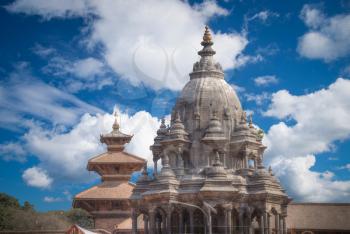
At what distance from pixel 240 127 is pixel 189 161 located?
438 centimetres

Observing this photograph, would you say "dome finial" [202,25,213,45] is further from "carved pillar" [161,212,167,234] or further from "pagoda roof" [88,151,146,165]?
"pagoda roof" [88,151,146,165]

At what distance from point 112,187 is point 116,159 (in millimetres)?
3690

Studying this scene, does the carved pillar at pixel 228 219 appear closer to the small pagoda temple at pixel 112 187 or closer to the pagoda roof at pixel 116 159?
the small pagoda temple at pixel 112 187

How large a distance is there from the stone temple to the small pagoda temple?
30.6ft

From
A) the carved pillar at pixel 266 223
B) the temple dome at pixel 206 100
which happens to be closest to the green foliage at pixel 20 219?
the temple dome at pixel 206 100

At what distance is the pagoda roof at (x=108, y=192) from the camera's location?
187 ft

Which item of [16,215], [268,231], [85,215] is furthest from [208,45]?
[85,215]

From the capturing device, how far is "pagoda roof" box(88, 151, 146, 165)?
61.3 metres

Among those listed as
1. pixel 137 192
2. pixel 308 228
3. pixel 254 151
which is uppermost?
pixel 254 151

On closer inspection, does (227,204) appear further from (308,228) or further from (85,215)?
(85,215)

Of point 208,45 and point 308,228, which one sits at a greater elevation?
point 208,45

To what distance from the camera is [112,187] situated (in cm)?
5969

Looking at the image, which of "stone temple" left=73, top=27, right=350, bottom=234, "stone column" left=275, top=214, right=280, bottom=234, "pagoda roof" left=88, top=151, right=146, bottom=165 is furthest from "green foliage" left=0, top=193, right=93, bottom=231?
"stone column" left=275, top=214, right=280, bottom=234

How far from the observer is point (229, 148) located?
137 ft
